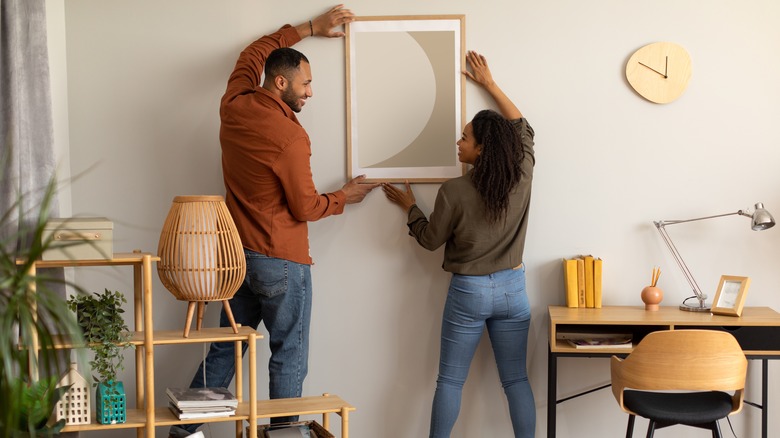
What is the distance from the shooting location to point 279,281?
339 centimetres

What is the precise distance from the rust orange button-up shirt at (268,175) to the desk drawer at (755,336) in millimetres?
1602

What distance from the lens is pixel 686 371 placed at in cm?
304

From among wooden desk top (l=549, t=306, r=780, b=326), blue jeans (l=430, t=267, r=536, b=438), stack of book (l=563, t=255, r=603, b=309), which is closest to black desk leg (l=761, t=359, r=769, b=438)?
wooden desk top (l=549, t=306, r=780, b=326)

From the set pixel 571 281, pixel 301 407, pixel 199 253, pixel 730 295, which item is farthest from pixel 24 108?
pixel 730 295

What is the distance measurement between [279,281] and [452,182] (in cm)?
83

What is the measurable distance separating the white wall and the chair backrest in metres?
0.77

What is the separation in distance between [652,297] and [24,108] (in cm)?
265

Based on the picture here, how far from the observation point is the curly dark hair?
11.3 feet

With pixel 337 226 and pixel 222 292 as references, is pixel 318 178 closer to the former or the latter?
pixel 337 226

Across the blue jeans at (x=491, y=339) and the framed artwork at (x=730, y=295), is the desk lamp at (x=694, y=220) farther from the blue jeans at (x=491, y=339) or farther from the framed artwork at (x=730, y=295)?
the blue jeans at (x=491, y=339)

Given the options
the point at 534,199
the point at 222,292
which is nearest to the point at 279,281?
the point at 222,292

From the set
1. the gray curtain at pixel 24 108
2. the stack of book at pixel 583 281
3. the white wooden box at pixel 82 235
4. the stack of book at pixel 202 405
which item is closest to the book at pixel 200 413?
the stack of book at pixel 202 405

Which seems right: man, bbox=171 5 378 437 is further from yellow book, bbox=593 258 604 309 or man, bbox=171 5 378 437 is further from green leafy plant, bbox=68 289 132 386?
yellow book, bbox=593 258 604 309

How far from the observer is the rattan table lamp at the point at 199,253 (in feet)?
9.55
